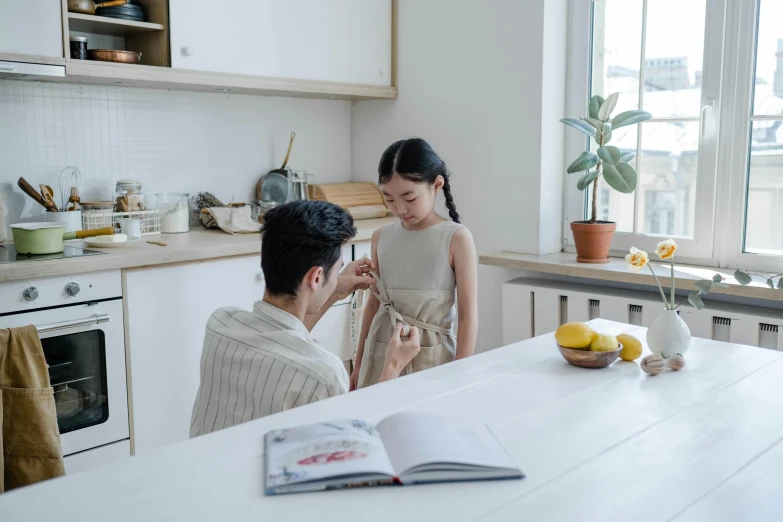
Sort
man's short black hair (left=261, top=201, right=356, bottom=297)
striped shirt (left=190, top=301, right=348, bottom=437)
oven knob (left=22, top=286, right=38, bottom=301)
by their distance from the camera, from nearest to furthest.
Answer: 1. striped shirt (left=190, top=301, right=348, bottom=437)
2. man's short black hair (left=261, top=201, right=356, bottom=297)
3. oven knob (left=22, top=286, right=38, bottom=301)

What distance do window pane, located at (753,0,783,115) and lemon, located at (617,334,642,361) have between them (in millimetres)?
1440

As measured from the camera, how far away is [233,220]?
3148 millimetres

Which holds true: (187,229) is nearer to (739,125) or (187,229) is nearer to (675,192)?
(675,192)

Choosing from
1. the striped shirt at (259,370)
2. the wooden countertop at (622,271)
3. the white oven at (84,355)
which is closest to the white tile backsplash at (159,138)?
the white oven at (84,355)

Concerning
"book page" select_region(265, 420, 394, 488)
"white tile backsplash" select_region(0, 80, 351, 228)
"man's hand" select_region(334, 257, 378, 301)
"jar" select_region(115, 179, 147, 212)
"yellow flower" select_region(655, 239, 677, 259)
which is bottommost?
"book page" select_region(265, 420, 394, 488)

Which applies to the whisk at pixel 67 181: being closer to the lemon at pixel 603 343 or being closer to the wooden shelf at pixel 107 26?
the wooden shelf at pixel 107 26

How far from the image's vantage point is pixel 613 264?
9.77 ft

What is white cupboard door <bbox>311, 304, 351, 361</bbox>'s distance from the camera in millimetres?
3227

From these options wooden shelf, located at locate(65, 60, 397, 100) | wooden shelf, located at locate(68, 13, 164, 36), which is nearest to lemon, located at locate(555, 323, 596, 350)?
wooden shelf, located at locate(65, 60, 397, 100)

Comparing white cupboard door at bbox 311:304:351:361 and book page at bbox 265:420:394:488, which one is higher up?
book page at bbox 265:420:394:488

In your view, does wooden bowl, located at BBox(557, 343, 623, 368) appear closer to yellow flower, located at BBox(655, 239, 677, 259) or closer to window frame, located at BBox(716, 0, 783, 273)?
yellow flower, located at BBox(655, 239, 677, 259)

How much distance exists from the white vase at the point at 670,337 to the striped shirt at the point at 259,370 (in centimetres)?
75

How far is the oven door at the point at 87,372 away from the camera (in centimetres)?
243

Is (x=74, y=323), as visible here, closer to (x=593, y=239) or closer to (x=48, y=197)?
(x=48, y=197)
